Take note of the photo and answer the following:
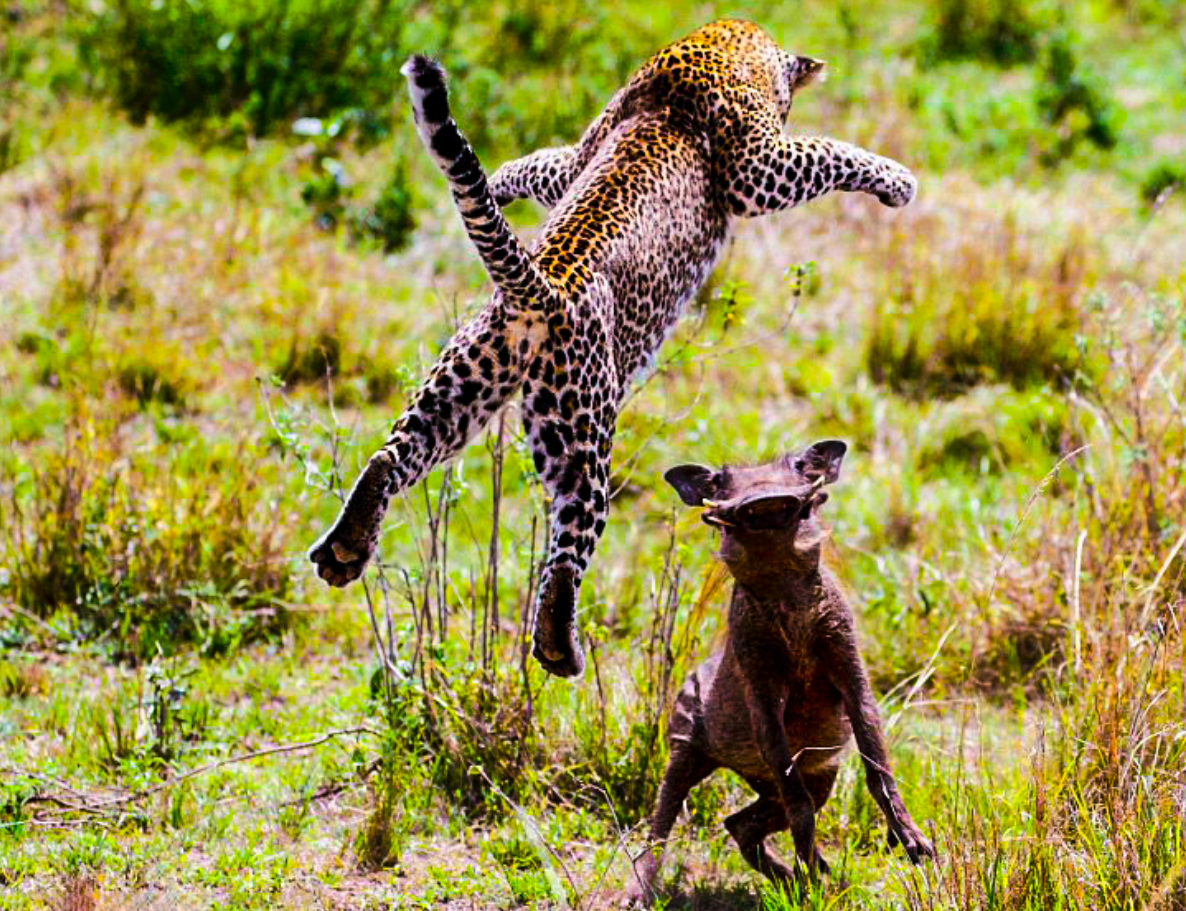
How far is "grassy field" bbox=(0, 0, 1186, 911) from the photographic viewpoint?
21.2 ft

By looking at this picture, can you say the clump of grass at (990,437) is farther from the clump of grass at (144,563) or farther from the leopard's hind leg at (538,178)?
the leopard's hind leg at (538,178)

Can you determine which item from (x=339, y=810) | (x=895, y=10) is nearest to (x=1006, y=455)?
(x=339, y=810)

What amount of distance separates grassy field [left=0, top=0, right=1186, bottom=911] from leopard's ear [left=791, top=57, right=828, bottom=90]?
34.8 inches

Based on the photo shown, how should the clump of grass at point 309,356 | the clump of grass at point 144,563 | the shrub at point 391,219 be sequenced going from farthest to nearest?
the shrub at point 391,219, the clump of grass at point 309,356, the clump of grass at point 144,563

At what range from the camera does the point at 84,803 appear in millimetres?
6988

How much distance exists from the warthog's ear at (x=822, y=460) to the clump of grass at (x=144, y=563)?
3946 millimetres

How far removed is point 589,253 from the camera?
17.4ft

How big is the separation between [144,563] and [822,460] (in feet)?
14.2

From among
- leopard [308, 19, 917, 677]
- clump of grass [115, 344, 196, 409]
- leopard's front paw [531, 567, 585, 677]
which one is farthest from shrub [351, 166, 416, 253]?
leopard's front paw [531, 567, 585, 677]

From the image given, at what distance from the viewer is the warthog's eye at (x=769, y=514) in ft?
15.7

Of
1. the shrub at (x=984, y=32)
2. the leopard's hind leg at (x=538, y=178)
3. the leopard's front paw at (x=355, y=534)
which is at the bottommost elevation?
the leopard's front paw at (x=355, y=534)

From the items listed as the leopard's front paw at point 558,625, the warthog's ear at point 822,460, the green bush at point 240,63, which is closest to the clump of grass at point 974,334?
the green bush at point 240,63

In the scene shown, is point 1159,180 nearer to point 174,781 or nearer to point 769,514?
point 174,781

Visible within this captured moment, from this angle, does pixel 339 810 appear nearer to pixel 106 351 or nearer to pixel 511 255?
pixel 511 255
